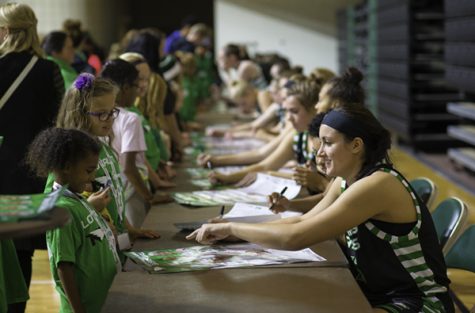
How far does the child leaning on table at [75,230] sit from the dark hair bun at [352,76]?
6.24 ft

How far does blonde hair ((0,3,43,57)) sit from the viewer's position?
3.87m

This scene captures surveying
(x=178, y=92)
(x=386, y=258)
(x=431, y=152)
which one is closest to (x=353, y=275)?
(x=386, y=258)

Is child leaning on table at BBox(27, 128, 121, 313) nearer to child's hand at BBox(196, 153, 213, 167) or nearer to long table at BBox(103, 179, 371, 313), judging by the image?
long table at BBox(103, 179, 371, 313)

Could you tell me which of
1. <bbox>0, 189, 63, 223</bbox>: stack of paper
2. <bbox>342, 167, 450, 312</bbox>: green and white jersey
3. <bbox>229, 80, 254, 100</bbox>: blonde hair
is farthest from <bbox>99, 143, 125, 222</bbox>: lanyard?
<bbox>229, 80, 254, 100</bbox>: blonde hair

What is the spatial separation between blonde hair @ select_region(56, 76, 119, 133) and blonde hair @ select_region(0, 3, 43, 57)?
0.88 meters

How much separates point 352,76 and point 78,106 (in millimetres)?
1654

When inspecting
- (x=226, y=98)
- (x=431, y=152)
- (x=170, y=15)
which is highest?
(x=170, y=15)

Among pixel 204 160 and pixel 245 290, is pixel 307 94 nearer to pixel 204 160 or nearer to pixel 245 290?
pixel 204 160

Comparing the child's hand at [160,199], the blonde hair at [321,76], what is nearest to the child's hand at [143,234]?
the child's hand at [160,199]

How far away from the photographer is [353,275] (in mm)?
2736

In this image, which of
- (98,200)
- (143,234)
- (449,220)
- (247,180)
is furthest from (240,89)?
(98,200)

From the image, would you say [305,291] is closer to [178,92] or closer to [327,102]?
[327,102]

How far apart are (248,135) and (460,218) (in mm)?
3659

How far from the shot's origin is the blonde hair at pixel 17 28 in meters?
3.87
